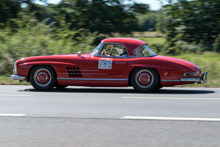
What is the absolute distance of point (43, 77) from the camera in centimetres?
907

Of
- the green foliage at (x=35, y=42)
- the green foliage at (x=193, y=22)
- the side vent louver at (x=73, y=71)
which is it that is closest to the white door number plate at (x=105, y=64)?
the side vent louver at (x=73, y=71)

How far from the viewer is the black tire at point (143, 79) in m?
8.68

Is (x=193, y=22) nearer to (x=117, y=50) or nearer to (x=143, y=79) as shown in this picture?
(x=117, y=50)

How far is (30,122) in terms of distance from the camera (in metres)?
5.36

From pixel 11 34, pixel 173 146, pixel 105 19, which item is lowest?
pixel 173 146

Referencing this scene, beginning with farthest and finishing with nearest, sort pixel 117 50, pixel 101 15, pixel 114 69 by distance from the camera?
pixel 101 15, pixel 117 50, pixel 114 69

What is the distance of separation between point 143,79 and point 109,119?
130 inches

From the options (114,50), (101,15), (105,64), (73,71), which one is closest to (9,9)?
(101,15)

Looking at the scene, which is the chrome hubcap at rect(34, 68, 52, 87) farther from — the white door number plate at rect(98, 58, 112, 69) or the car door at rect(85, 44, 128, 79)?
the white door number plate at rect(98, 58, 112, 69)

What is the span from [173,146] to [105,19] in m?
20.1

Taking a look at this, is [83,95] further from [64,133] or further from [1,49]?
[1,49]

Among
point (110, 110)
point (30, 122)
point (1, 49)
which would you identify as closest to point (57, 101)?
point (110, 110)

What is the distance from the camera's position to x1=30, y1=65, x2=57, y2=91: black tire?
29.5ft

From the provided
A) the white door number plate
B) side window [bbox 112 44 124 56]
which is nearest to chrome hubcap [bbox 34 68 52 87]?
the white door number plate
